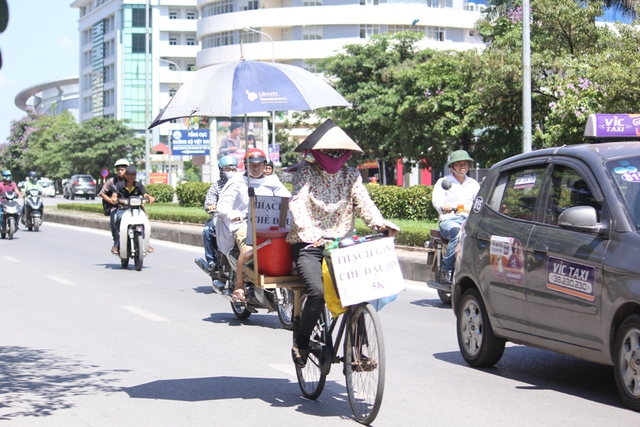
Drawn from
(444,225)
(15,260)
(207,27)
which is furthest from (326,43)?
(444,225)

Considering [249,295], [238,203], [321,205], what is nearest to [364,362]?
[321,205]

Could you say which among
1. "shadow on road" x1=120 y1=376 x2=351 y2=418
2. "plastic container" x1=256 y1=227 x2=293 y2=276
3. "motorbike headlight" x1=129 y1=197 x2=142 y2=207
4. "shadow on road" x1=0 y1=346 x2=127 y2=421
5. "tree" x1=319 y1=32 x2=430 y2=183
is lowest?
"shadow on road" x1=0 y1=346 x2=127 y2=421

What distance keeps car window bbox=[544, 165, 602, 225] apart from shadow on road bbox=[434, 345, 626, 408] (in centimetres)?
121

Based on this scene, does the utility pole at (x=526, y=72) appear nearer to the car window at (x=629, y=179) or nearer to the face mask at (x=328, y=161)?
the car window at (x=629, y=179)

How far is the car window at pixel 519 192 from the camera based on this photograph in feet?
24.2

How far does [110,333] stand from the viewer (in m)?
9.69

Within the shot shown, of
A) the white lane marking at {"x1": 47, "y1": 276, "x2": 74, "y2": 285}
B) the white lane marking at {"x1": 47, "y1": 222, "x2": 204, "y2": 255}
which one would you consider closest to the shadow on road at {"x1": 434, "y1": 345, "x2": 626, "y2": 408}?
the white lane marking at {"x1": 47, "y1": 276, "x2": 74, "y2": 285}

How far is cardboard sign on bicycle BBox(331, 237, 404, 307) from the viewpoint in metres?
5.73

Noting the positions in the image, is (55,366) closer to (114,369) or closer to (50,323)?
(114,369)

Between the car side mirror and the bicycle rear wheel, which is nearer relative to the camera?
Answer: the bicycle rear wheel

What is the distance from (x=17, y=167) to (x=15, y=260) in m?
92.2

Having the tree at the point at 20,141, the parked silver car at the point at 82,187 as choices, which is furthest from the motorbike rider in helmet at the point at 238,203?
the tree at the point at 20,141

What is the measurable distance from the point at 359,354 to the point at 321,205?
3.45 feet

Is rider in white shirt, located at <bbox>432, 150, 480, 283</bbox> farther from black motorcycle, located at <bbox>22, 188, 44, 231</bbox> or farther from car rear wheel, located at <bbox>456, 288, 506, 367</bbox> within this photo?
black motorcycle, located at <bbox>22, 188, 44, 231</bbox>
